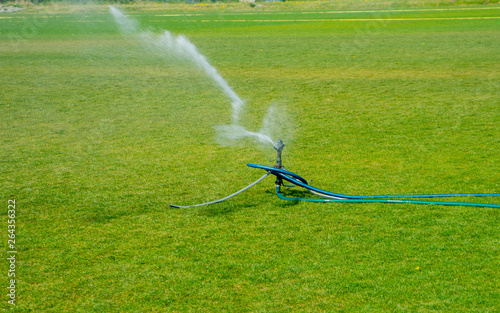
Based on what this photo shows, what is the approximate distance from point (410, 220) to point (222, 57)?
1420 cm

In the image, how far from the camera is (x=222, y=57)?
17984mm

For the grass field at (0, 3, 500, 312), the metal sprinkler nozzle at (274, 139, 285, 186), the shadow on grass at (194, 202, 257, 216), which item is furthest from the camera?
the metal sprinkler nozzle at (274, 139, 285, 186)

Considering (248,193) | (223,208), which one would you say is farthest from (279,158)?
(223,208)

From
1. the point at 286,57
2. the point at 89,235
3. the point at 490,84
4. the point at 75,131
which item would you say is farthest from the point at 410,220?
the point at 286,57

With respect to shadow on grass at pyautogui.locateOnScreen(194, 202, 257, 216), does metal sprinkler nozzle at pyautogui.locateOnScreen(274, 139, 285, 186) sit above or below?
above

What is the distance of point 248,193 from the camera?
5625 millimetres

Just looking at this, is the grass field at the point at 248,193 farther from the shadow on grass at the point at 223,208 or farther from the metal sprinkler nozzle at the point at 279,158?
the metal sprinkler nozzle at the point at 279,158

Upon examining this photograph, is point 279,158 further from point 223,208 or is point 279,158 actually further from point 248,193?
point 223,208

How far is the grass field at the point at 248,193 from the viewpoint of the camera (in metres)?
3.68

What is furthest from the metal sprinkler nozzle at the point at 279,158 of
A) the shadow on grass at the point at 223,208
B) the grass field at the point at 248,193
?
the shadow on grass at the point at 223,208

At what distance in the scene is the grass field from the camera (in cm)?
368

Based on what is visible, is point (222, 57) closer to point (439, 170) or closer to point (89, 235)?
point (439, 170)

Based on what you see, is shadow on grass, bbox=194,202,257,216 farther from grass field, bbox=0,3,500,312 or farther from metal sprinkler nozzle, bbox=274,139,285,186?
metal sprinkler nozzle, bbox=274,139,285,186

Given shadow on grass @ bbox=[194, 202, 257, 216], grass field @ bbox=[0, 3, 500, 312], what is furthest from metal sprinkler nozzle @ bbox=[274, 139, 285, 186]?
shadow on grass @ bbox=[194, 202, 257, 216]
